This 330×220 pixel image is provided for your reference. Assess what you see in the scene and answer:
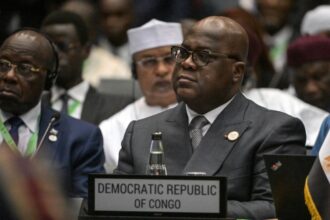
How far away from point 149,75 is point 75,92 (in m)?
0.59

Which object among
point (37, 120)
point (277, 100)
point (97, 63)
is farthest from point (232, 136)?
point (97, 63)

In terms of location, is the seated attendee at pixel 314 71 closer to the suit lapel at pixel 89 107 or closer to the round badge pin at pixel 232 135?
the suit lapel at pixel 89 107

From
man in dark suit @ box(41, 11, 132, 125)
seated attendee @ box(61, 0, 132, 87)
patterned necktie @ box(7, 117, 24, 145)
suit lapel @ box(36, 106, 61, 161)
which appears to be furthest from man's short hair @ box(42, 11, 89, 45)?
patterned necktie @ box(7, 117, 24, 145)

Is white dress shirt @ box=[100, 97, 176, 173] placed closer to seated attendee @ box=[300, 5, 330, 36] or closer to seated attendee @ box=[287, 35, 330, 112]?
seated attendee @ box=[287, 35, 330, 112]

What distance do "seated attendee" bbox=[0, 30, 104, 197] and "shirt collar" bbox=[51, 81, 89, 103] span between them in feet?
4.33

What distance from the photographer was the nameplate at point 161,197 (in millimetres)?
3742

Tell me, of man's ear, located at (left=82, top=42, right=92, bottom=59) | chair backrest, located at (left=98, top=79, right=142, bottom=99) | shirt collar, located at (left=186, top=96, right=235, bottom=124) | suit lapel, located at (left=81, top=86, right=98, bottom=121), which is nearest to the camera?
shirt collar, located at (left=186, top=96, right=235, bottom=124)

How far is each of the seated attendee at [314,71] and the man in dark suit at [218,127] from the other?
7.10 feet

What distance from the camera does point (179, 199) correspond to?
148 inches

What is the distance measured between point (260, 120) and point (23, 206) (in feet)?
7.84

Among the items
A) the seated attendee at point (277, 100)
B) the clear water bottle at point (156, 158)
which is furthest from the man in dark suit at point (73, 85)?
the clear water bottle at point (156, 158)

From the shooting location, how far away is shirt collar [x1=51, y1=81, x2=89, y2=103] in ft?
22.5

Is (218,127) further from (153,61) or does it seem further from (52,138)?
(153,61)

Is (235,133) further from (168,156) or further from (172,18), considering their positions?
(172,18)
